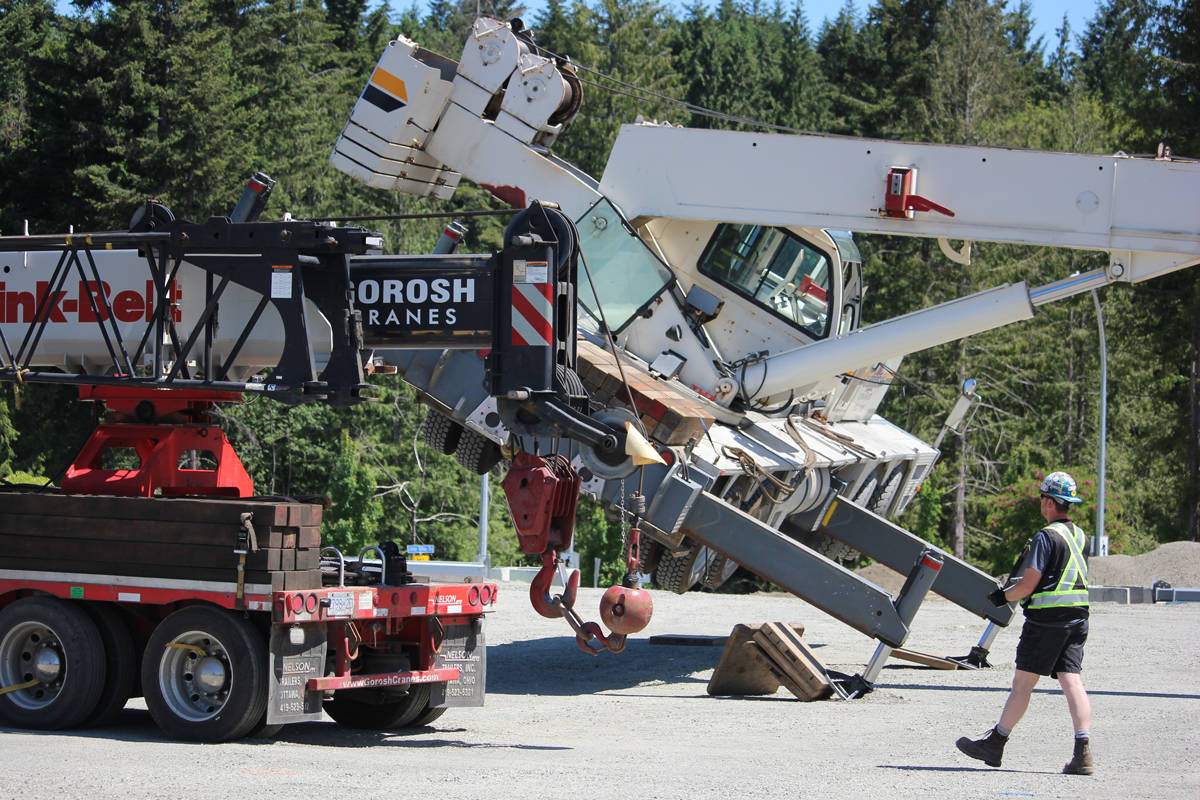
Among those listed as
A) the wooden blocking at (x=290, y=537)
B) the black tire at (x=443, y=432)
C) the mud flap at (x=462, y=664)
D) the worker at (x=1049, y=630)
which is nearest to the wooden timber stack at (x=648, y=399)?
the black tire at (x=443, y=432)

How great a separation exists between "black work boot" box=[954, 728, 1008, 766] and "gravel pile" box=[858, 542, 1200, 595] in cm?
1670

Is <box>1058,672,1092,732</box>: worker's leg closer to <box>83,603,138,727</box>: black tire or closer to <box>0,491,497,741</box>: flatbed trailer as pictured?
<box>0,491,497,741</box>: flatbed trailer

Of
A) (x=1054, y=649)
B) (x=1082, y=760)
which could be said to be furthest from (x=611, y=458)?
(x=1082, y=760)

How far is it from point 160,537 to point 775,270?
290 inches

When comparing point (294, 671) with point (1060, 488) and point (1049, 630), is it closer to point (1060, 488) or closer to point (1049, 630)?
point (1049, 630)

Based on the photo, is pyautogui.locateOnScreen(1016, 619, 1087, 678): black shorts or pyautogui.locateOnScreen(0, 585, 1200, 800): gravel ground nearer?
pyautogui.locateOnScreen(0, 585, 1200, 800): gravel ground

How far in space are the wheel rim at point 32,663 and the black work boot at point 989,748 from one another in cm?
571

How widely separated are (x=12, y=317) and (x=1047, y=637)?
723 cm

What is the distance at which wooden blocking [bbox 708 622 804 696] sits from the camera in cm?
1269

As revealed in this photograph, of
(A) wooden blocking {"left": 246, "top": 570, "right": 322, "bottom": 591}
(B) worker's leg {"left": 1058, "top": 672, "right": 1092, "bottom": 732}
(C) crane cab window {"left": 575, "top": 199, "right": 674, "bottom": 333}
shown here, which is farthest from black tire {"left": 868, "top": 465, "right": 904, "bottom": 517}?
(A) wooden blocking {"left": 246, "top": 570, "right": 322, "bottom": 591}

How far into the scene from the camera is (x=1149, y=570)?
2612 centimetres

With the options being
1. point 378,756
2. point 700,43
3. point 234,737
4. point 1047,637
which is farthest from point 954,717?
point 700,43

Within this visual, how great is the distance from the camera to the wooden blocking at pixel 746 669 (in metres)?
12.7

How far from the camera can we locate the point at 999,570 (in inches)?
1560
